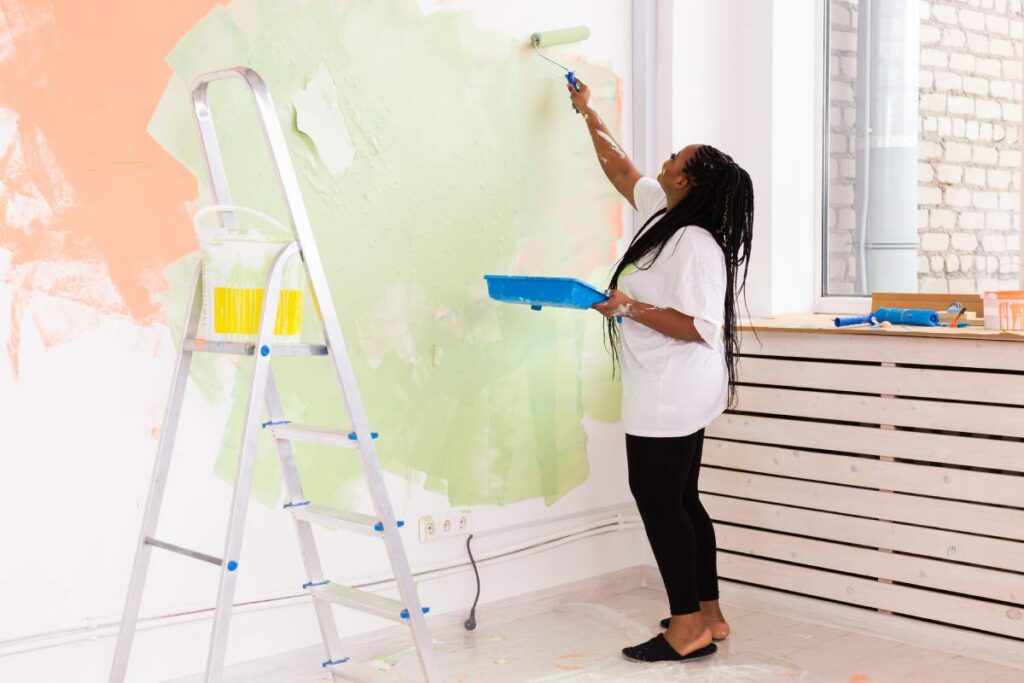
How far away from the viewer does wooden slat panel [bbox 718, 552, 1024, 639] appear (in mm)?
2867

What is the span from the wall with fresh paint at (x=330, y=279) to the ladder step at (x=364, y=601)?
34 centimetres

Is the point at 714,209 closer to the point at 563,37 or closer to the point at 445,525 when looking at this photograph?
the point at 563,37

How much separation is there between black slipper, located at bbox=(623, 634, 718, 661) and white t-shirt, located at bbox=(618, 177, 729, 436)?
1.82 feet

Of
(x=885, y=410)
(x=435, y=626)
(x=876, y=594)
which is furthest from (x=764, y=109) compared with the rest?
(x=435, y=626)

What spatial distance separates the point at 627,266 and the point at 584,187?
553mm

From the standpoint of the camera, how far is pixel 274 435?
2.37 m

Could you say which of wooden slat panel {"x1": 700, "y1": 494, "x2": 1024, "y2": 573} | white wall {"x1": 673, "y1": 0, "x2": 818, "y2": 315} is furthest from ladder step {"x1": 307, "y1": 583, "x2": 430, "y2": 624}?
white wall {"x1": 673, "y1": 0, "x2": 818, "y2": 315}

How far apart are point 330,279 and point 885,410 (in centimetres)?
154

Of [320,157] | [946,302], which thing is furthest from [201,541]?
[946,302]

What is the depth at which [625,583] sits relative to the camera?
3592mm

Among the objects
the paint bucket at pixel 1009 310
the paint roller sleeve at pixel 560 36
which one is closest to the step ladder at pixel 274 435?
the paint roller sleeve at pixel 560 36

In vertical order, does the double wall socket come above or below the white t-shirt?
below

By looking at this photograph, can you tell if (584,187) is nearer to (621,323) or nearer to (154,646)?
(621,323)

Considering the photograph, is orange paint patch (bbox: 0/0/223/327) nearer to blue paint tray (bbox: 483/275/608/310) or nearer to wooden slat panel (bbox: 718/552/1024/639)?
blue paint tray (bbox: 483/275/608/310)
